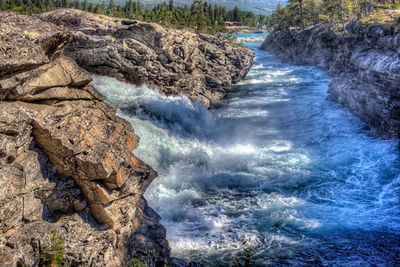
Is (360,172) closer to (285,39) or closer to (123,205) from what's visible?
(123,205)

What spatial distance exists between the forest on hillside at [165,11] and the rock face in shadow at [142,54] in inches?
409

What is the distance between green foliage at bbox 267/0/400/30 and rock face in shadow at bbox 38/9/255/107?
13.9m

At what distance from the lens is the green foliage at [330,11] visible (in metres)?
42.5

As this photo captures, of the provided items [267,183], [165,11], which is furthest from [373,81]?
[165,11]

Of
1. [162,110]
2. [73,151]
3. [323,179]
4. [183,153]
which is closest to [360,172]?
[323,179]

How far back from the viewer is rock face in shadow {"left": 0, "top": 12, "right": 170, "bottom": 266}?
244 inches

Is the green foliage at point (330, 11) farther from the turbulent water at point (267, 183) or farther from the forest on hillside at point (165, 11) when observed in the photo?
the forest on hillside at point (165, 11)

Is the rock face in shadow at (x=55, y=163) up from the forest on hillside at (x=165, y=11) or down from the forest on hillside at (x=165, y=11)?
down

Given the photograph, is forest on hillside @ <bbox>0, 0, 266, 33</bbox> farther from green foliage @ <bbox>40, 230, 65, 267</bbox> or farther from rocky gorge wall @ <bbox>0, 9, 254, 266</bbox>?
green foliage @ <bbox>40, 230, 65, 267</bbox>

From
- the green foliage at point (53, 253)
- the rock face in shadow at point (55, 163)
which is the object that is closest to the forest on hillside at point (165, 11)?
the rock face in shadow at point (55, 163)

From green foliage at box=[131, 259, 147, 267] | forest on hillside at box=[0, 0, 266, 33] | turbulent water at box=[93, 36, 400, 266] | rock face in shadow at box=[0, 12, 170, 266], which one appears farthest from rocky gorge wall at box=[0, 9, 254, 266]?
forest on hillside at box=[0, 0, 266, 33]

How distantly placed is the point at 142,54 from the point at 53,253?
19654 millimetres

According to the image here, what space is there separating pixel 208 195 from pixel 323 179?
18.0 feet

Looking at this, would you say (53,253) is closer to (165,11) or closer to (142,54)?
(142,54)
